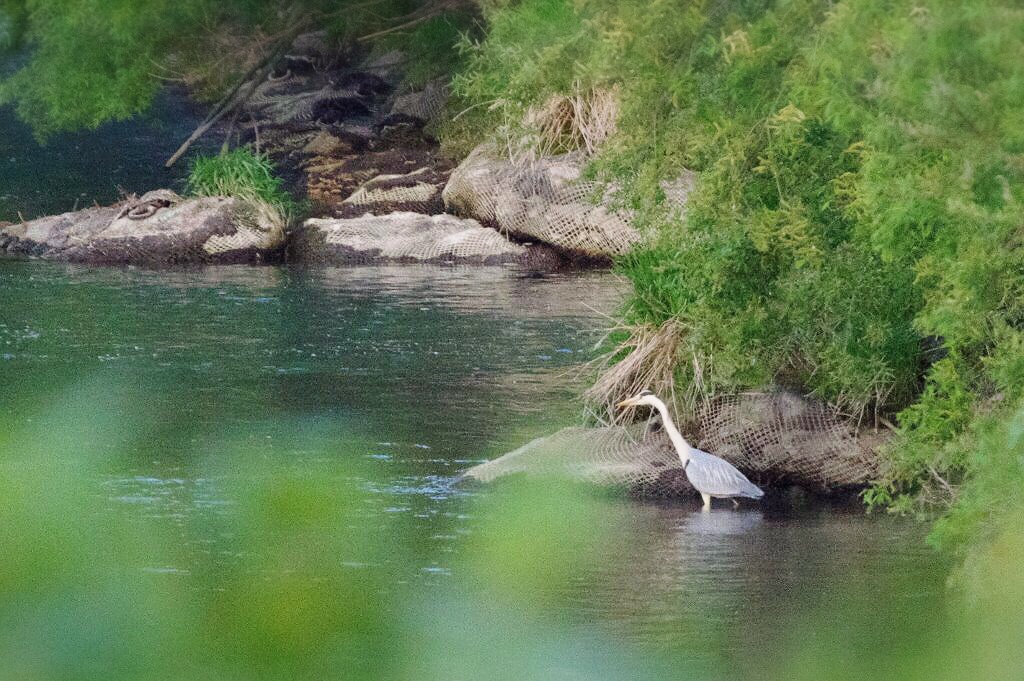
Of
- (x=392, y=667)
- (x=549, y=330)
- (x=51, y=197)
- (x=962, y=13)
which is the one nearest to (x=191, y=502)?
(x=392, y=667)

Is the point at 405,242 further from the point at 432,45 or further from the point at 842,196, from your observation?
the point at 842,196

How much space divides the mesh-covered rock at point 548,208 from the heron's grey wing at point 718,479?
12.0 m

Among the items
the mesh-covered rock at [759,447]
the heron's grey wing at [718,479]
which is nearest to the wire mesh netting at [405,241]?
the mesh-covered rock at [759,447]

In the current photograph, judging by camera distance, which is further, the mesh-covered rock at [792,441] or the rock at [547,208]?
the rock at [547,208]

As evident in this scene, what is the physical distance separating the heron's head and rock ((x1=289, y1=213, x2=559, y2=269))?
12.1 m

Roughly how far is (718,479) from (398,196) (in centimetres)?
1598

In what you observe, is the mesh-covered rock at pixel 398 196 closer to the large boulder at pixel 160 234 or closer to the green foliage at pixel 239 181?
the green foliage at pixel 239 181

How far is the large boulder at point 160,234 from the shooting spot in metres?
23.9

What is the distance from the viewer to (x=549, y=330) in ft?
58.2

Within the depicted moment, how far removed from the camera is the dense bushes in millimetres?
4875

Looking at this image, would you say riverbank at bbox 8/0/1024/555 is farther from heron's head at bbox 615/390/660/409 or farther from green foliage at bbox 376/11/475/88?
green foliage at bbox 376/11/475/88

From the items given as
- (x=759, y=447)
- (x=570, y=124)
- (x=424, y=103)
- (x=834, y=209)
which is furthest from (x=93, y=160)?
(x=834, y=209)

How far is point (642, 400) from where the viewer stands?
431 inches

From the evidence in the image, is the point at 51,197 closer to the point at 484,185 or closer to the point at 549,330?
the point at 484,185
